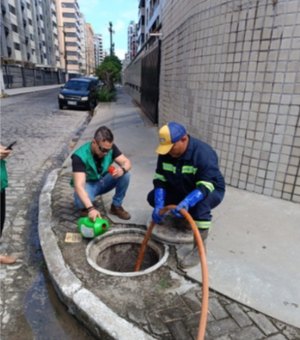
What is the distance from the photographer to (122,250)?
10.1ft

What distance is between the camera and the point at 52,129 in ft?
31.6

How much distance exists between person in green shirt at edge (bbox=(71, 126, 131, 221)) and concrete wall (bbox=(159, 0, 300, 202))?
68.6 inches

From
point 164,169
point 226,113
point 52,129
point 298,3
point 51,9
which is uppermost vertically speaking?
point 51,9

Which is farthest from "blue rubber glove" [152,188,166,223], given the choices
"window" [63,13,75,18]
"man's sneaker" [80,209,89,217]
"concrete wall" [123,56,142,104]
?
"window" [63,13,75,18]

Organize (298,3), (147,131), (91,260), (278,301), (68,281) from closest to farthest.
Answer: (278,301), (68,281), (91,260), (298,3), (147,131)

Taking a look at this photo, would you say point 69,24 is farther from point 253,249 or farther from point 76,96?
point 253,249

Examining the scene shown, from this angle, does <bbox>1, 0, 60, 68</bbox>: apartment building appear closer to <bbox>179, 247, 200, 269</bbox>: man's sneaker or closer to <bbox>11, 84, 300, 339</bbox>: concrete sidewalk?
<bbox>11, 84, 300, 339</bbox>: concrete sidewalk

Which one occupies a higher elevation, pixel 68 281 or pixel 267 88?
pixel 267 88

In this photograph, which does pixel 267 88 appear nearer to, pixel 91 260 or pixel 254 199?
pixel 254 199

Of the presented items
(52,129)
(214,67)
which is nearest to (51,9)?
(52,129)

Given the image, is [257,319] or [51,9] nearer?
[257,319]

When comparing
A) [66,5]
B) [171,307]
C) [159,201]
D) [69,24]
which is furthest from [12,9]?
[66,5]

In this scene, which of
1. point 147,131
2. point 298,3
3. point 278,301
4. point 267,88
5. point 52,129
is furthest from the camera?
point 52,129

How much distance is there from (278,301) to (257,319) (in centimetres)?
27
